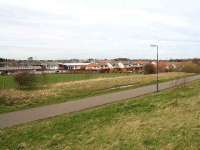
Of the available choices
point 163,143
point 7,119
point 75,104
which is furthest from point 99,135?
point 75,104

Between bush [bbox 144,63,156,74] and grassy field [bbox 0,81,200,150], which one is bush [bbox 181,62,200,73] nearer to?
bush [bbox 144,63,156,74]

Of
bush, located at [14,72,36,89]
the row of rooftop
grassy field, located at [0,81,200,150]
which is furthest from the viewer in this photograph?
the row of rooftop

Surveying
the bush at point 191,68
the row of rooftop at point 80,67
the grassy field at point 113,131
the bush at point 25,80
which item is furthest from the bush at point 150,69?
the grassy field at point 113,131

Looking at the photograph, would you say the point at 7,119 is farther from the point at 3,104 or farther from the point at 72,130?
the point at 3,104

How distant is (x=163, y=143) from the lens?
14.1 metres

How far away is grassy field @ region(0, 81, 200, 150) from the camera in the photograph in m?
14.6

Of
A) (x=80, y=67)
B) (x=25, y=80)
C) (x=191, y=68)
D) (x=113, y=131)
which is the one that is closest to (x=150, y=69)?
(x=191, y=68)

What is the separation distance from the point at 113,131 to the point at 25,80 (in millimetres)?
31906

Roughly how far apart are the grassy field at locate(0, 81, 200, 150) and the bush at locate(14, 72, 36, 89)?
25785 mm

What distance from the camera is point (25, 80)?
47406mm

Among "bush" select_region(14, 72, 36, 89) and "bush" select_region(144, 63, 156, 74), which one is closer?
"bush" select_region(14, 72, 36, 89)

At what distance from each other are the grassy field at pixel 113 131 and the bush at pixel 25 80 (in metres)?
25.8

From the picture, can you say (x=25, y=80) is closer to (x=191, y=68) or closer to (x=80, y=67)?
(x=191, y=68)

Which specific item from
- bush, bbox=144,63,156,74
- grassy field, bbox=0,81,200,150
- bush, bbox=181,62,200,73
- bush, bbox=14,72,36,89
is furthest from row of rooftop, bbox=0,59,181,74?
grassy field, bbox=0,81,200,150
